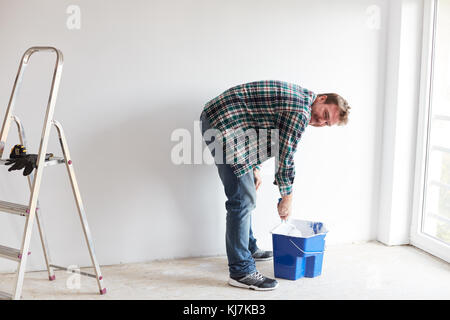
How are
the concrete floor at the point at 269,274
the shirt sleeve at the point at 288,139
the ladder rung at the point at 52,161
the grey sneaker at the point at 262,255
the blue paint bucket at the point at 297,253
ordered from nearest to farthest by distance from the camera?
the ladder rung at the point at 52,161, the shirt sleeve at the point at 288,139, the concrete floor at the point at 269,274, the blue paint bucket at the point at 297,253, the grey sneaker at the point at 262,255

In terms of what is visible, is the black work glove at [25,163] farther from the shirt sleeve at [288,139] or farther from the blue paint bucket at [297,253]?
the blue paint bucket at [297,253]

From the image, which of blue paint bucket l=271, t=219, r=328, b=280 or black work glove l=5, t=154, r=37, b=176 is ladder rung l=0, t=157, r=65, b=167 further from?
blue paint bucket l=271, t=219, r=328, b=280

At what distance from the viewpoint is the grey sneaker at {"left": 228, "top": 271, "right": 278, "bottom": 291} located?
2717 millimetres

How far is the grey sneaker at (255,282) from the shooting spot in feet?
8.91

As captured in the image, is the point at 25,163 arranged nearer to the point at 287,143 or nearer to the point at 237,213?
the point at 237,213

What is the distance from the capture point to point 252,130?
2.70 m

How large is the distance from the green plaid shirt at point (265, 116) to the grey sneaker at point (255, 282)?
49 cm

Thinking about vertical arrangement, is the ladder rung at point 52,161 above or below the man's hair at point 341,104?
below

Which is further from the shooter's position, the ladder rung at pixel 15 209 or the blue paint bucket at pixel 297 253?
the blue paint bucket at pixel 297 253

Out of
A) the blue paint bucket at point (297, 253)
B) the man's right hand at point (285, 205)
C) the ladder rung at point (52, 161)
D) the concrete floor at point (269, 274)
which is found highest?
the ladder rung at point (52, 161)

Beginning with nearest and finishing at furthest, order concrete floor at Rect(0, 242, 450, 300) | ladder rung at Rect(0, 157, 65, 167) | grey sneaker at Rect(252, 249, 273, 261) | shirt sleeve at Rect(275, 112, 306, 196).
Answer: ladder rung at Rect(0, 157, 65, 167), shirt sleeve at Rect(275, 112, 306, 196), concrete floor at Rect(0, 242, 450, 300), grey sneaker at Rect(252, 249, 273, 261)

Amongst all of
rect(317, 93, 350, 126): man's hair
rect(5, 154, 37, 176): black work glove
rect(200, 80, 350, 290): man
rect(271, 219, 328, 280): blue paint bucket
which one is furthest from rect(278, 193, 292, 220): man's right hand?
rect(5, 154, 37, 176): black work glove

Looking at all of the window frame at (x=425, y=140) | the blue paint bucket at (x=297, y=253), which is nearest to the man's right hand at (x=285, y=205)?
the blue paint bucket at (x=297, y=253)
